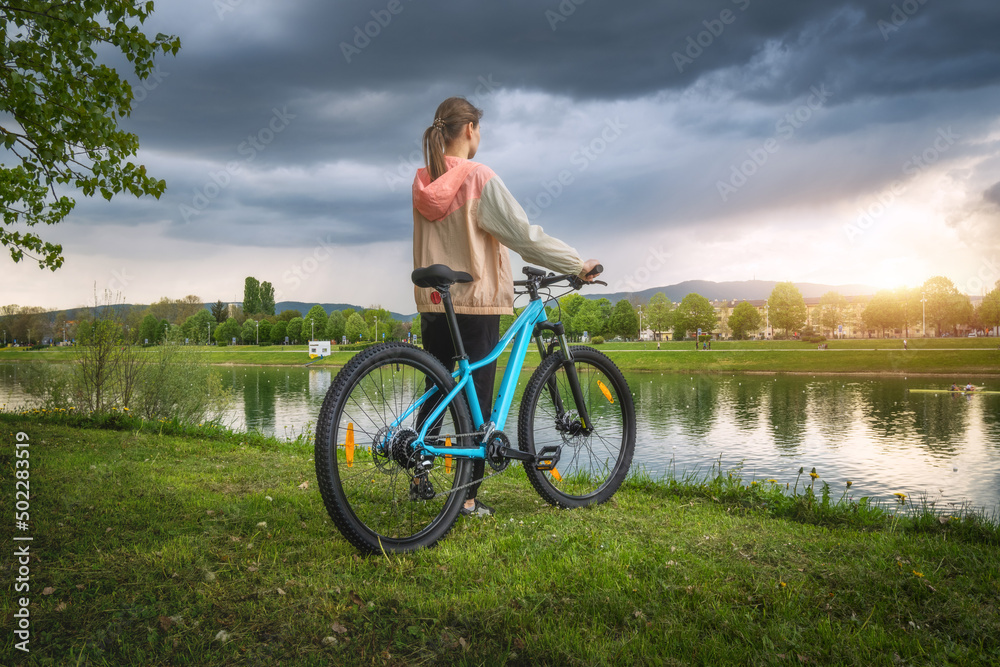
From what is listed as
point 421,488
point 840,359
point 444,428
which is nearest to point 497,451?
point 444,428

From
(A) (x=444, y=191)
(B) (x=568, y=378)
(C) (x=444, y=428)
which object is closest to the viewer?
(C) (x=444, y=428)

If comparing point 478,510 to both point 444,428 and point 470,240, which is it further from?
point 470,240

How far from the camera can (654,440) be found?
59.5 feet

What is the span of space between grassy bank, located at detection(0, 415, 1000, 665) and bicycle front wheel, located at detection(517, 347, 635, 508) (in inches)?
9.8

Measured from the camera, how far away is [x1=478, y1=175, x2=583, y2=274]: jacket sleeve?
347cm

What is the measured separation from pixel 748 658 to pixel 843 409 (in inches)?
1141

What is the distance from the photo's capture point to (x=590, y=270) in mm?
3789

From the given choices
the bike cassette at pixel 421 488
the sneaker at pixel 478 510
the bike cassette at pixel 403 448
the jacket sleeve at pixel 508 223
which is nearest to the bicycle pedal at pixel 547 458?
the sneaker at pixel 478 510

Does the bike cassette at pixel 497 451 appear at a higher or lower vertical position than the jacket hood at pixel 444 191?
lower

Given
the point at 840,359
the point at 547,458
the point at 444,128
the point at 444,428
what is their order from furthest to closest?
the point at 840,359 < the point at 547,458 < the point at 444,128 < the point at 444,428

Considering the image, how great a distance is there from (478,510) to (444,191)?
2.00 meters

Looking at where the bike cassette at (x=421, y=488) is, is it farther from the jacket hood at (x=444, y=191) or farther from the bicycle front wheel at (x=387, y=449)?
the jacket hood at (x=444, y=191)

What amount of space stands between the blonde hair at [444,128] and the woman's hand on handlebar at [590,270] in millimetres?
1061

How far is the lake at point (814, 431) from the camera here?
44.8 feet
